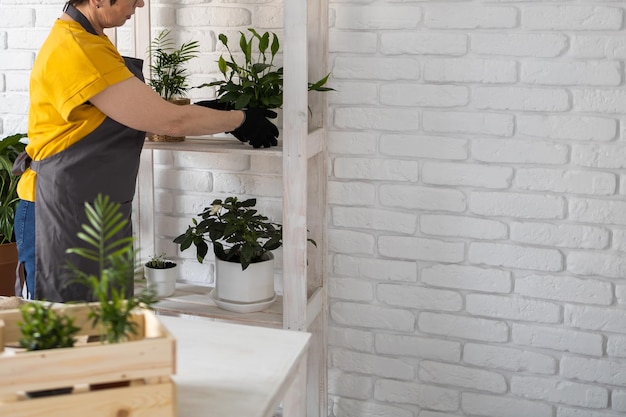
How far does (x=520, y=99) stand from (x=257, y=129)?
0.78 metres

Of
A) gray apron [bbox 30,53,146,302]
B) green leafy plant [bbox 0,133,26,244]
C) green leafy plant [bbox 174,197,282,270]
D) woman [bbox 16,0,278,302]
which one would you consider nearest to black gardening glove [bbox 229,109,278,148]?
woman [bbox 16,0,278,302]

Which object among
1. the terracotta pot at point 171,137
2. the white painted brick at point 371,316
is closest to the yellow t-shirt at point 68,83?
the terracotta pot at point 171,137

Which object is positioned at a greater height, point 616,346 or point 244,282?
point 244,282

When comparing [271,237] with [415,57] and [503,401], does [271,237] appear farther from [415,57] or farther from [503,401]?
[503,401]

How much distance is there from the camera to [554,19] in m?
2.30

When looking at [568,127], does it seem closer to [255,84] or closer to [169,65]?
[255,84]

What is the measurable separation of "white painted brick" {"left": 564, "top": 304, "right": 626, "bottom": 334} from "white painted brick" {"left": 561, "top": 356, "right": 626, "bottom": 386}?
104 mm

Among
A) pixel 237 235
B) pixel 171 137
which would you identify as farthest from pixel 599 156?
pixel 171 137

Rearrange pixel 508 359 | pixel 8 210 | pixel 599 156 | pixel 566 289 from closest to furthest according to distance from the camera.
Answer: pixel 599 156 → pixel 566 289 → pixel 508 359 → pixel 8 210

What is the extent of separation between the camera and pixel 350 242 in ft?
8.64

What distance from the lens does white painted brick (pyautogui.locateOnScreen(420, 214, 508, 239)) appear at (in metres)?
2.47

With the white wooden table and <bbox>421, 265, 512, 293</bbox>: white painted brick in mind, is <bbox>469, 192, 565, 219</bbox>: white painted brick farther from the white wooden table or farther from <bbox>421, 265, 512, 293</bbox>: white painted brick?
the white wooden table

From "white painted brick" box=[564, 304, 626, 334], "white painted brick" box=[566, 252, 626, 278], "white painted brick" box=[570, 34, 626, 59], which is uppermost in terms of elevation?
"white painted brick" box=[570, 34, 626, 59]

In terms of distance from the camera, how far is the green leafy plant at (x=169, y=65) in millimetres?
2492
